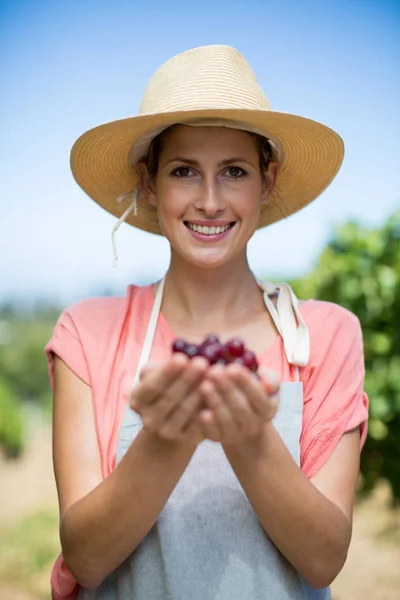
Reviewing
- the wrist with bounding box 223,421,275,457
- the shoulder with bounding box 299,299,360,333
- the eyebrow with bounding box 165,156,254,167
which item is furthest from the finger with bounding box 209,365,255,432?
the eyebrow with bounding box 165,156,254,167

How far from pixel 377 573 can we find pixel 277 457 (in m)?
3.90

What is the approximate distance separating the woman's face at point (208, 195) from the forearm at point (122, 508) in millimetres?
650

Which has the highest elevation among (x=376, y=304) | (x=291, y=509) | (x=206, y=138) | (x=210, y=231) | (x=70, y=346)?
(x=206, y=138)

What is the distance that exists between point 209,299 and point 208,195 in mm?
385

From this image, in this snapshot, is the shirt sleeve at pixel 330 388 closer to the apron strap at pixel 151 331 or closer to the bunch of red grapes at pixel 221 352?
the apron strap at pixel 151 331

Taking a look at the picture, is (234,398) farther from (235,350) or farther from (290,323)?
(290,323)

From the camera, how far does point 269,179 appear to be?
247cm

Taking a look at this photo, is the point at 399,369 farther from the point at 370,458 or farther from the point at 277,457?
the point at 277,457

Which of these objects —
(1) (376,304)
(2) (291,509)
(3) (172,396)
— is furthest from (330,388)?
(1) (376,304)

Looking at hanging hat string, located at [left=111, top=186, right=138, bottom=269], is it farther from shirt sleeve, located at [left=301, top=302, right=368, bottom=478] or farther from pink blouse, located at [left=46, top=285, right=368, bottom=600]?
shirt sleeve, located at [left=301, top=302, right=368, bottom=478]

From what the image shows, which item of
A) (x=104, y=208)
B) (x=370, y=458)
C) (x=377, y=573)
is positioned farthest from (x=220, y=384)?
(x=377, y=573)

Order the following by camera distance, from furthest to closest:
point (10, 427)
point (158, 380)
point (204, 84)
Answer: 1. point (10, 427)
2. point (204, 84)
3. point (158, 380)

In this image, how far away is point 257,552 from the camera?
2.02m

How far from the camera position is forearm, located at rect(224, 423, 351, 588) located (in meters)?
1.72
